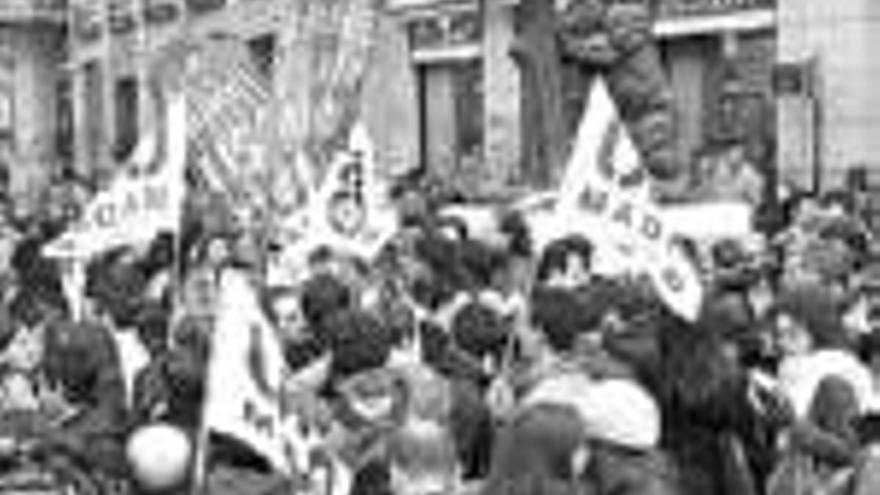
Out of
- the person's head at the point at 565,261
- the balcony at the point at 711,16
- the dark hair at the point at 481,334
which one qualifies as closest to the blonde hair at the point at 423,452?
the dark hair at the point at 481,334

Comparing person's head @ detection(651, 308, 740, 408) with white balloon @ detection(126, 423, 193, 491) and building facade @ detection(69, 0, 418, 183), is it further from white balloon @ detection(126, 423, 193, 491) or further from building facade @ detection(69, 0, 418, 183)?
building facade @ detection(69, 0, 418, 183)

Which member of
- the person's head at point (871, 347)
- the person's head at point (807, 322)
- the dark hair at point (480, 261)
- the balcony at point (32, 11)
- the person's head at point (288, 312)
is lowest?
the balcony at point (32, 11)

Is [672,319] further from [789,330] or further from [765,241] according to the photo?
[765,241]

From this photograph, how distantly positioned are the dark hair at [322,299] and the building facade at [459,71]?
8646mm

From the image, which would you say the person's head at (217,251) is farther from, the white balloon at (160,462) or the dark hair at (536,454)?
the dark hair at (536,454)

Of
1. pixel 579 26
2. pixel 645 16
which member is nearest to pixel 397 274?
pixel 579 26

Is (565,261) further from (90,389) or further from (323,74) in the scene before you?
(323,74)

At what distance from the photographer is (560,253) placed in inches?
342

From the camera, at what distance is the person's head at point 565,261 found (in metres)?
8.47

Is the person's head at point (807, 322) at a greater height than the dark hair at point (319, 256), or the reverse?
the person's head at point (807, 322)

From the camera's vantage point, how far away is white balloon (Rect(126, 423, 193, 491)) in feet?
19.5

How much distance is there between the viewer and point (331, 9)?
48.1 ft

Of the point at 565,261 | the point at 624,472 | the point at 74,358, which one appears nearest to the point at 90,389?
the point at 74,358

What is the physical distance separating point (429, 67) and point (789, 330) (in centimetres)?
2372
